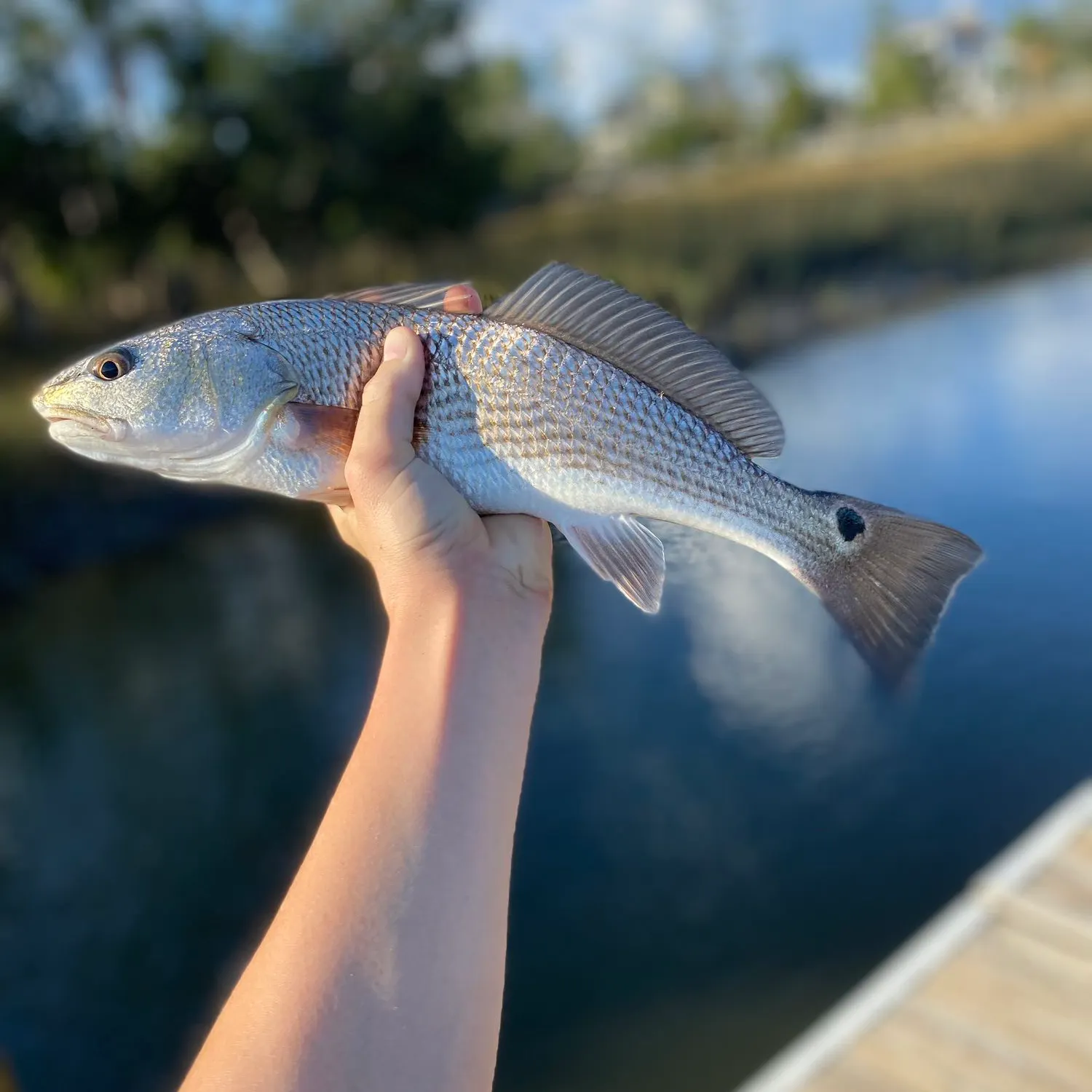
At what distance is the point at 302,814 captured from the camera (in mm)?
6383

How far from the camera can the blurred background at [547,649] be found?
5.04 m

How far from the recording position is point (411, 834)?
1.32 m

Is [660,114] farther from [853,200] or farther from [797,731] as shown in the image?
[797,731]

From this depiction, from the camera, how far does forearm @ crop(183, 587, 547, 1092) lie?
3.92ft

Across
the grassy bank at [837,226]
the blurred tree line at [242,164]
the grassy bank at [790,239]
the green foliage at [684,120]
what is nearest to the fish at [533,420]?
the grassy bank at [837,226]

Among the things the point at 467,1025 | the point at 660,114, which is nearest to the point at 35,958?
the point at 467,1025

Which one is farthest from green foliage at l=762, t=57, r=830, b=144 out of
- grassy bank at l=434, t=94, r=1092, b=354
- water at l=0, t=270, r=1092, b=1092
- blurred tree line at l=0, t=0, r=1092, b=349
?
water at l=0, t=270, r=1092, b=1092

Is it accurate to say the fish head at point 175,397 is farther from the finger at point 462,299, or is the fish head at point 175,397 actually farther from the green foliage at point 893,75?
the green foliage at point 893,75

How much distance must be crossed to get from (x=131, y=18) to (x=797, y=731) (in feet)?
44.3

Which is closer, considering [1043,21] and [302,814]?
[302,814]

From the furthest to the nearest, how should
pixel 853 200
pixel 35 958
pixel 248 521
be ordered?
pixel 853 200, pixel 248 521, pixel 35 958

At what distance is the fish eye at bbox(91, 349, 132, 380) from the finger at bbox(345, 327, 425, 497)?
0.38m

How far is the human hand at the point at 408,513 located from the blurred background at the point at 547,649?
37 centimetres

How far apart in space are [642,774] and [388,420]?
16.6 feet
